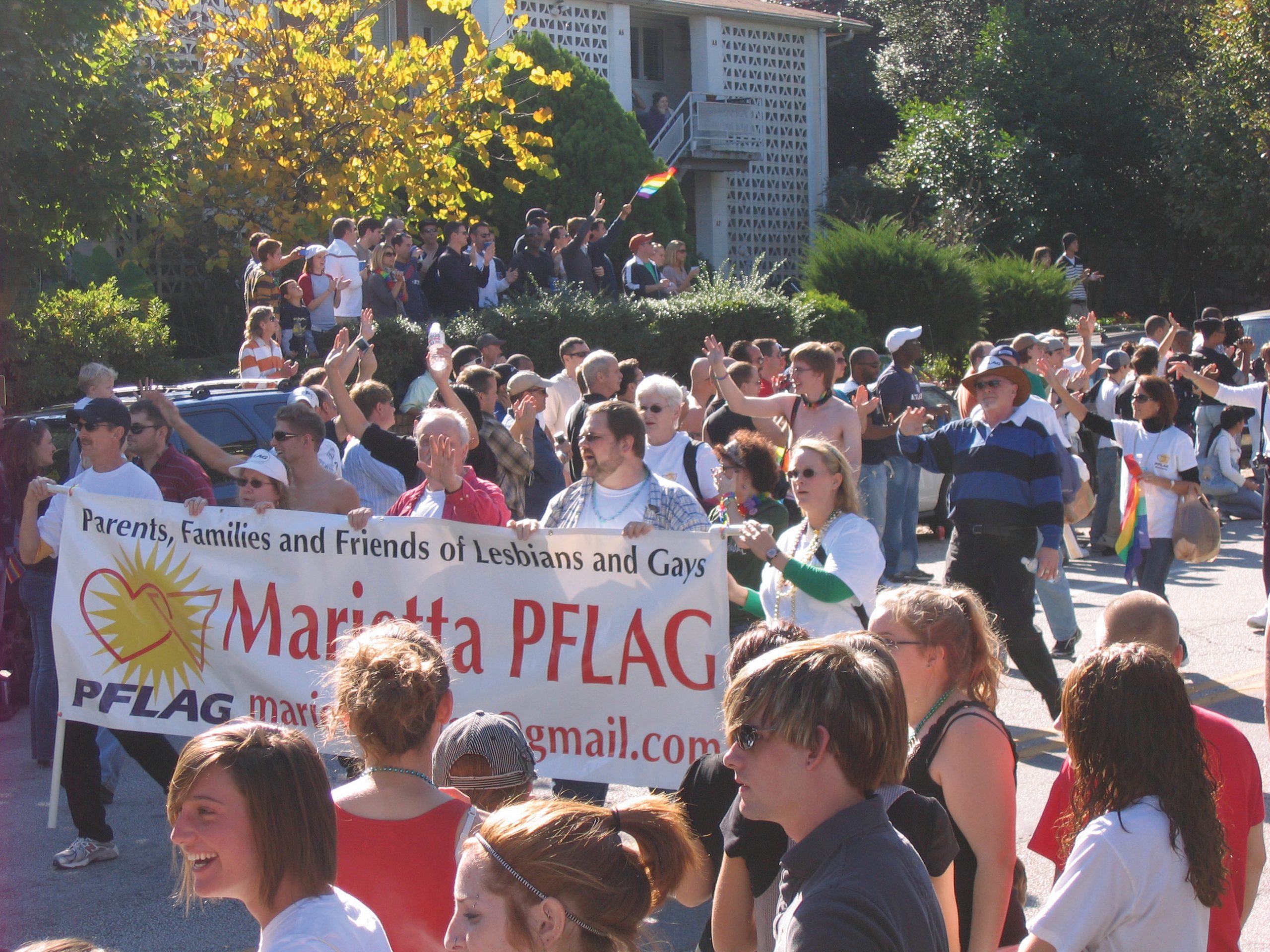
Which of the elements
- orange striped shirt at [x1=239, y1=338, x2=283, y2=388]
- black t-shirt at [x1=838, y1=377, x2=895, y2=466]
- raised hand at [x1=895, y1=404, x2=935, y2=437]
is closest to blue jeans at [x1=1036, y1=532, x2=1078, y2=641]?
raised hand at [x1=895, y1=404, x2=935, y2=437]

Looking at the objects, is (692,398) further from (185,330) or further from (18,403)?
(185,330)

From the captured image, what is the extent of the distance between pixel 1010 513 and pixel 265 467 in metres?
3.73

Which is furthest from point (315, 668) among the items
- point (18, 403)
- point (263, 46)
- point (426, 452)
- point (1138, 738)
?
point (263, 46)

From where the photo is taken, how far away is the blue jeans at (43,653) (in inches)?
254

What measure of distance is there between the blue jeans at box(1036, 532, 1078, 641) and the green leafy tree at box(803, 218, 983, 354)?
13.7 meters

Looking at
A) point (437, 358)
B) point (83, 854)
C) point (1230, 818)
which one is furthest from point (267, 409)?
point (1230, 818)

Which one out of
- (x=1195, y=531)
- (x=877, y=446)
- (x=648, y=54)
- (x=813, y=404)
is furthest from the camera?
(x=648, y=54)

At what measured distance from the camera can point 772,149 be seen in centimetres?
3375

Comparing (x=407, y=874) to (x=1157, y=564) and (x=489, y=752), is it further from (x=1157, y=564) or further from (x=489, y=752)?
(x=1157, y=564)

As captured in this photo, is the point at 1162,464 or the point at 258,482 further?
the point at 1162,464

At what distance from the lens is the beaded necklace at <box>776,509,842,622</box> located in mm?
5020

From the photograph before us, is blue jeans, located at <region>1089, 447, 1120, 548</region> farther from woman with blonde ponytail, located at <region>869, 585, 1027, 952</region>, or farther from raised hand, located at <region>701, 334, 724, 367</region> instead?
woman with blonde ponytail, located at <region>869, 585, 1027, 952</region>

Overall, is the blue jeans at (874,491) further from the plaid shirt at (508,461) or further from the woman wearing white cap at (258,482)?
the woman wearing white cap at (258,482)

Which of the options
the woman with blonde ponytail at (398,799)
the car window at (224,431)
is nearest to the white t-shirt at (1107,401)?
the car window at (224,431)
